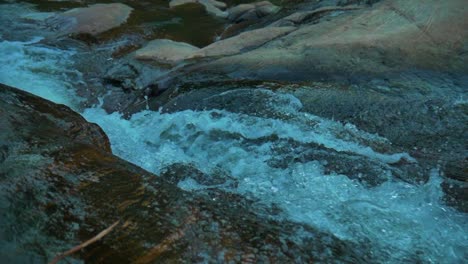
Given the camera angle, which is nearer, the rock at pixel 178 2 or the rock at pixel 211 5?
the rock at pixel 211 5

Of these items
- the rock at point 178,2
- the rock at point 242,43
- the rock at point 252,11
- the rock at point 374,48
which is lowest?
the rock at point 178,2

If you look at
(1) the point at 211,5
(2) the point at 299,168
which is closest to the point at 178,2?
(1) the point at 211,5

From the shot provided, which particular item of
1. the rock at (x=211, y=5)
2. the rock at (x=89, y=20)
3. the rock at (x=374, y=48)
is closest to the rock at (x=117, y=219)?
the rock at (x=374, y=48)

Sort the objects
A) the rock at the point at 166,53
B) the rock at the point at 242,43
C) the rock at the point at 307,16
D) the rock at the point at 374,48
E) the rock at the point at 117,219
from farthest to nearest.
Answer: the rock at the point at 307,16 < the rock at the point at 166,53 < the rock at the point at 242,43 < the rock at the point at 374,48 < the rock at the point at 117,219

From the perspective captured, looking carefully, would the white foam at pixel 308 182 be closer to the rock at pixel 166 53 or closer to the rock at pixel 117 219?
the rock at pixel 117 219

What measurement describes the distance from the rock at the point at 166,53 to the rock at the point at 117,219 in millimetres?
4330

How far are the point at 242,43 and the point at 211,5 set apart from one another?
637cm

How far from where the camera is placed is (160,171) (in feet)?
14.5

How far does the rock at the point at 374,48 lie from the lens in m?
5.61

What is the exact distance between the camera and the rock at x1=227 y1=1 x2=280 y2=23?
37.0 feet

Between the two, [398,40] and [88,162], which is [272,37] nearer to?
[398,40]

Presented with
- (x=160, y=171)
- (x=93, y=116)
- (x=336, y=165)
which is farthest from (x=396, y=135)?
(x=93, y=116)

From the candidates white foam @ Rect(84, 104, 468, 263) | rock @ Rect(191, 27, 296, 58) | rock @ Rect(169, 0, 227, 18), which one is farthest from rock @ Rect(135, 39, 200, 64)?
rock @ Rect(169, 0, 227, 18)

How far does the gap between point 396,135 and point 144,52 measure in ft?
15.6
